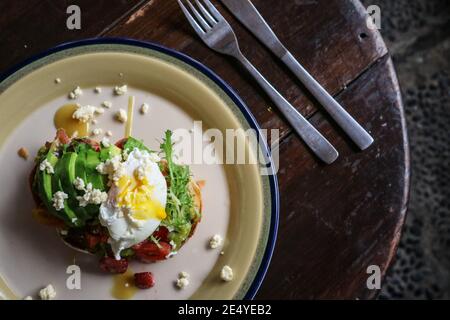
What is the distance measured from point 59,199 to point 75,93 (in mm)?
332

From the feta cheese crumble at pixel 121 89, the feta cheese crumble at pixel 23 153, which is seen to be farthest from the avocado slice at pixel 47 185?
the feta cheese crumble at pixel 121 89

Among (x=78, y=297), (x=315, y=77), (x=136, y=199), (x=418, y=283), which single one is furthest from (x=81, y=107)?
(x=418, y=283)

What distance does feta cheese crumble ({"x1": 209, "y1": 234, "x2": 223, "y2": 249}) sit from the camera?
1515 millimetres

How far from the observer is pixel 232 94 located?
1.51 m

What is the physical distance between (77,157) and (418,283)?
1.45 meters

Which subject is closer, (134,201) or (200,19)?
(134,201)

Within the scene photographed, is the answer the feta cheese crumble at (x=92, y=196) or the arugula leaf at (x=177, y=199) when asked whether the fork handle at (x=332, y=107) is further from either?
the feta cheese crumble at (x=92, y=196)

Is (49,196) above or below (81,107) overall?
below

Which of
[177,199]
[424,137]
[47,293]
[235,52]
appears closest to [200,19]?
[235,52]

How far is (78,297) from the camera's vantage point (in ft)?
4.91

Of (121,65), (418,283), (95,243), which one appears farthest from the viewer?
(418,283)

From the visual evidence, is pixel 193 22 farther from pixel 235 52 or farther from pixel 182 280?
pixel 182 280
